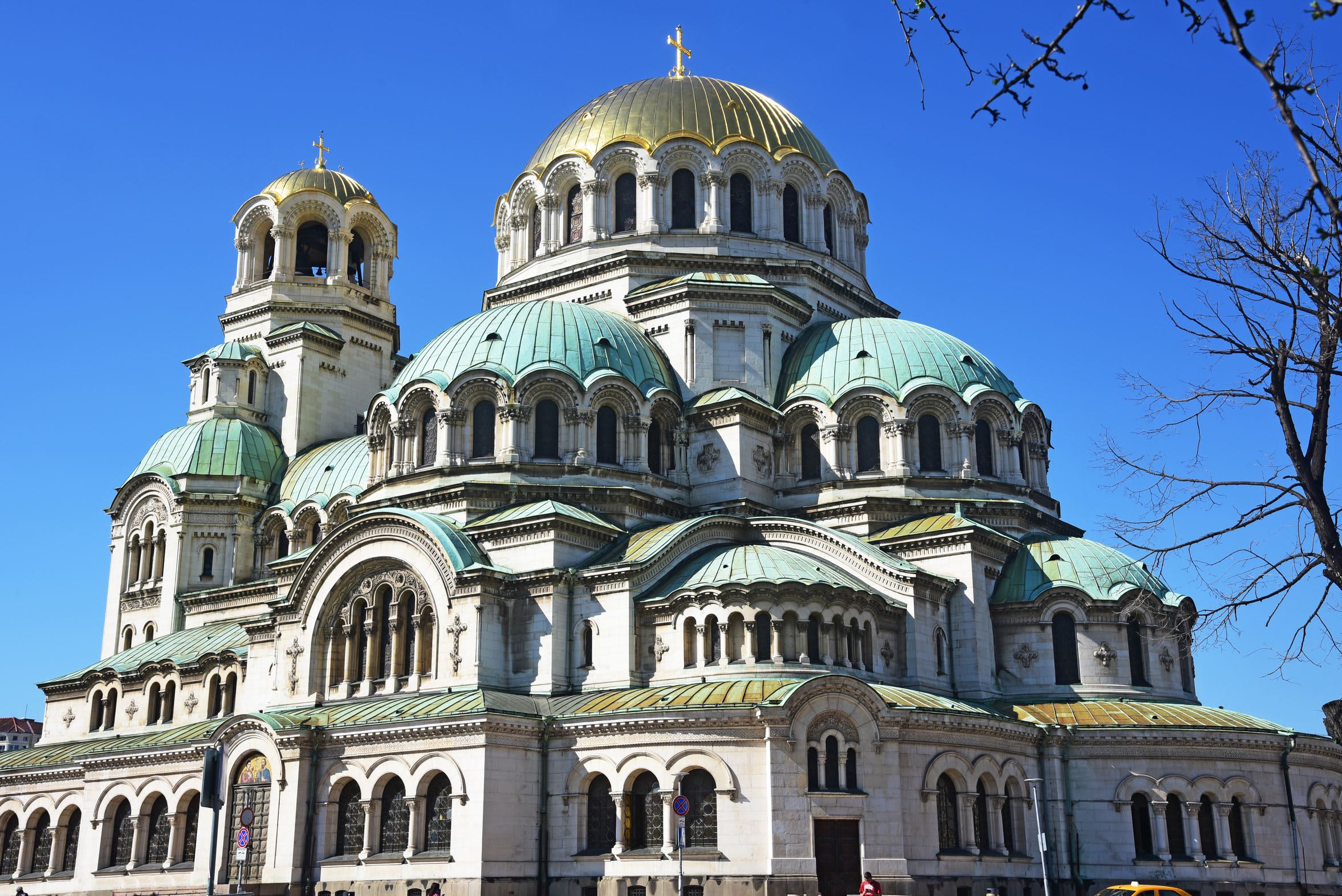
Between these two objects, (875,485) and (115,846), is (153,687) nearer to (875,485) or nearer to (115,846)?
(115,846)

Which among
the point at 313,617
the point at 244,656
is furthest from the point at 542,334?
the point at 244,656

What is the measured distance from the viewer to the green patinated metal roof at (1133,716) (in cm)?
3488

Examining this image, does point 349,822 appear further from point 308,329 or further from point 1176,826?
point 308,329

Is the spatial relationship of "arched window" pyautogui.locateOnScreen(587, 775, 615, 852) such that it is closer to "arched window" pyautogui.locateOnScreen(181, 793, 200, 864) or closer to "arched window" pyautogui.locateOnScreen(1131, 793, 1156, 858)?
"arched window" pyautogui.locateOnScreen(181, 793, 200, 864)

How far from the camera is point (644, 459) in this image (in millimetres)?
39625

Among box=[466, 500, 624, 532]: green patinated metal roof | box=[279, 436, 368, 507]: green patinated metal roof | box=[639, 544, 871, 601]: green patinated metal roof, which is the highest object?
box=[279, 436, 368, 507]: green patinated metal roof

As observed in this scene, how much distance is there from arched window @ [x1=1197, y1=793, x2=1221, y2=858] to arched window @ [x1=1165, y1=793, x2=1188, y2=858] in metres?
0.41

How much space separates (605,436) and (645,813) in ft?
40.6

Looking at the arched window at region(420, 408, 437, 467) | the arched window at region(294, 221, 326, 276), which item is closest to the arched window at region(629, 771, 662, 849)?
the arched window at region(420, 408, 437, 467)

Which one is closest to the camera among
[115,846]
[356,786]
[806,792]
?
[806,792]

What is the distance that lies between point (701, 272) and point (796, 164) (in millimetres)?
5709

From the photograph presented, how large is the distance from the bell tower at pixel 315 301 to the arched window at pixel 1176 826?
3151 cm

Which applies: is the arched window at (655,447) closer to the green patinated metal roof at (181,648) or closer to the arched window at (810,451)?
the arched window at (810,451)

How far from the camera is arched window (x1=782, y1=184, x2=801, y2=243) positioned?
4641cm
